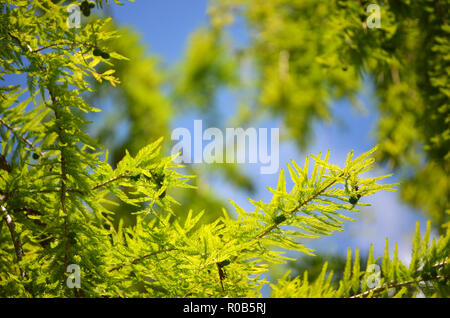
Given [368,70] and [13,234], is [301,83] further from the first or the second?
[13,234]

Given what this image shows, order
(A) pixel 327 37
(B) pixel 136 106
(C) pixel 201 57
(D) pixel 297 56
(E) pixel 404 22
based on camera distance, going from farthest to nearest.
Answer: (C) pixel 201 57 < (B) pixel 136 106 < (D) pixel 297 56 < (E) pixel 404 22 < (A) pixel 327 37

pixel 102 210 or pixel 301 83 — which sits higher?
pixel 301 83

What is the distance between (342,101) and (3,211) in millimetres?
3172

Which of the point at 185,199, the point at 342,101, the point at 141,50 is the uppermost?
the point at 141,50

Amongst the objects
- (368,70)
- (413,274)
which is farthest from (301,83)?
(413,274)

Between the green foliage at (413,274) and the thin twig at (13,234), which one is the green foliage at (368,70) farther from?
the thin twig at (13,234)

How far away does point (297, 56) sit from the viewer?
8.17 ft

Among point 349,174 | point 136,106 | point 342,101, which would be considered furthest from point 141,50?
point 349,174

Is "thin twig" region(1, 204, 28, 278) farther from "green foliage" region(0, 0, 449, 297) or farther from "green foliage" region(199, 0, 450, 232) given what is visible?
"green foliage" region(199, 0, 450, 232)

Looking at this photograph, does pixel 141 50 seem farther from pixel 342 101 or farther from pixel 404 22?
pixel 404 22

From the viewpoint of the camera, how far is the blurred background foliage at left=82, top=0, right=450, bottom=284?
1.09m

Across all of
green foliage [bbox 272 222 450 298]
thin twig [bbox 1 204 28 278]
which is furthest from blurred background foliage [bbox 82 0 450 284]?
thin twig [bbox 1 204 28 278]

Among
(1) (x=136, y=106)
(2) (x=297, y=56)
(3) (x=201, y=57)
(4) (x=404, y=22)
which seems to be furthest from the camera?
(3) (x=201, y=57)

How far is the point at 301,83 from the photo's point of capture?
2604 mm
